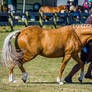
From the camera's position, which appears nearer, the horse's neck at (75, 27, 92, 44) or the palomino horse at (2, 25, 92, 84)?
the palomino horse at (2, 25, 92, 84)

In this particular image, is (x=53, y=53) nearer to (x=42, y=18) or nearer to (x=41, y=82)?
(x=41, y=82)

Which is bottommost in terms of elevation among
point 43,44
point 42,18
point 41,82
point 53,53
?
point 42,18

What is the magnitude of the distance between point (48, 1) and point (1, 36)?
16.5 metres

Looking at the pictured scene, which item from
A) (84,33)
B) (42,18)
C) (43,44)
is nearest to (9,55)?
(43,44)

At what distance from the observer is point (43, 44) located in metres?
7.83

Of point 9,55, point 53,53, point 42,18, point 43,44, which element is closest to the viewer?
point 9,55

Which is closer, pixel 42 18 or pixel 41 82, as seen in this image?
pixel 41 82

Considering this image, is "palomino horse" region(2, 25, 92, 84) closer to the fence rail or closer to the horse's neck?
the horse's neck

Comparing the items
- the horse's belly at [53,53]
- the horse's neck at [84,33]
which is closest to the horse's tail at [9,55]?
the horse's belly at [53,53]

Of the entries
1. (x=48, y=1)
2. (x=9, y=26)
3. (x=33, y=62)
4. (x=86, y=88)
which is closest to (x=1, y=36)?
(x=9, y=26)

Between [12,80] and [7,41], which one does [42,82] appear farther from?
[7,41]

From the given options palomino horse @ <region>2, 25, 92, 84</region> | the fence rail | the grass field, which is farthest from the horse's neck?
the fence rail

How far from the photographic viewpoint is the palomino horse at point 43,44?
7.74m

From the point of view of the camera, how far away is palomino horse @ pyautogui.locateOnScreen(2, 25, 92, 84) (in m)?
7.74
